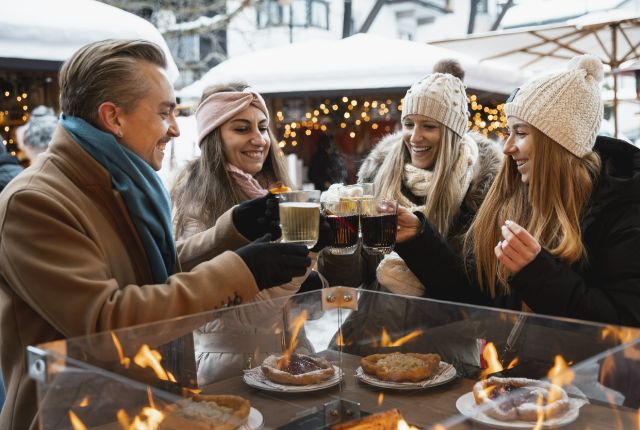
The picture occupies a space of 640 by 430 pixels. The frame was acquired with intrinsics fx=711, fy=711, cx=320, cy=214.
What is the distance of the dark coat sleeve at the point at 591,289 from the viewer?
2.27 metres

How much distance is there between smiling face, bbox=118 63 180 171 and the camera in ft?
6.52

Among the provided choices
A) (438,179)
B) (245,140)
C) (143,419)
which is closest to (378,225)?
(143,419)

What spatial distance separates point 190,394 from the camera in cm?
158

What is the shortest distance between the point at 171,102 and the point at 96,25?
3342mm

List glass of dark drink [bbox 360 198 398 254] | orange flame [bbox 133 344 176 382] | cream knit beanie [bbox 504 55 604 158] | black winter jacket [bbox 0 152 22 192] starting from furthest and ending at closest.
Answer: black winter jacket [bbox 0 152 22 192]
cream knit beanie [bbox 504 55 604 158]
glass of dark drink [bbox 360 198 398 254]
orange flame [bbox 133 344 176 382]

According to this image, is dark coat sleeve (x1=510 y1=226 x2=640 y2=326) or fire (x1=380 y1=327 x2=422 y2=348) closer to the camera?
fire (x1=380 y1=327 x2=422 y2=348)

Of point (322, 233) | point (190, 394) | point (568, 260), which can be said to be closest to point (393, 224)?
point (322, 233)

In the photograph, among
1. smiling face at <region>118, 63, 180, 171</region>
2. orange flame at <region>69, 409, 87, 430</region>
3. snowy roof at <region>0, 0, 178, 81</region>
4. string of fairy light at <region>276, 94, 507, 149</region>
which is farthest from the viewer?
string of fairy light at <region>276, 94, 507, 149</region>

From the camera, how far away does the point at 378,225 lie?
7.39ft

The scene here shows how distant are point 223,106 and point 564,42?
17.6 feet

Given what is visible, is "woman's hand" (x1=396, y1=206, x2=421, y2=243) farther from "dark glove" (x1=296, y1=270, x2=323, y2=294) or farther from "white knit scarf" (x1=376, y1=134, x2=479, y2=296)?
"dark glove" (x1=296, y1=270, x2=323, y2=294)

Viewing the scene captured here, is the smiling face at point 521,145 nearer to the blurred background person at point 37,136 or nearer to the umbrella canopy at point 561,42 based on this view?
the blurred background person at point 37,136

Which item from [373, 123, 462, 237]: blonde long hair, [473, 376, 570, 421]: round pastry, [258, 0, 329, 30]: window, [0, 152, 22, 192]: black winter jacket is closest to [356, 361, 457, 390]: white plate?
[473, 376, 570, 421]: round pastry

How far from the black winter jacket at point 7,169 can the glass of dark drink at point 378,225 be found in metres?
2.46
